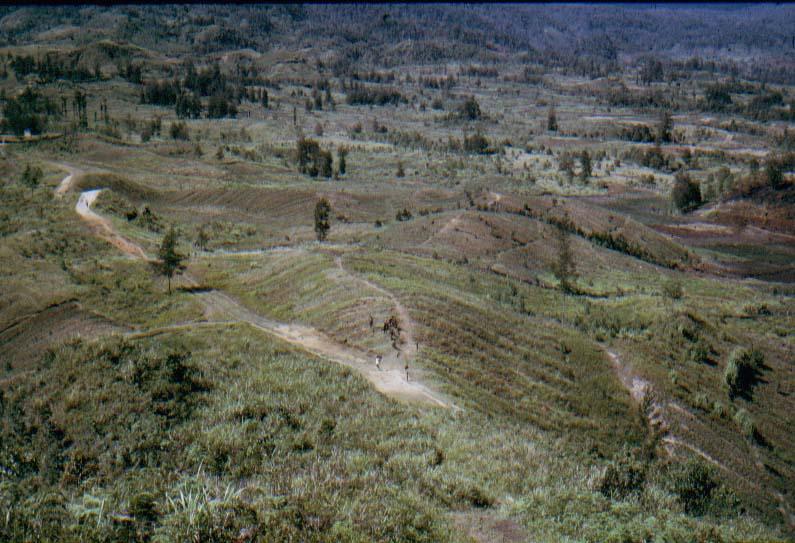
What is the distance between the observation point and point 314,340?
31.6 metres

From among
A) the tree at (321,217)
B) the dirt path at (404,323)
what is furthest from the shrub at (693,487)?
the tree at (321,217)

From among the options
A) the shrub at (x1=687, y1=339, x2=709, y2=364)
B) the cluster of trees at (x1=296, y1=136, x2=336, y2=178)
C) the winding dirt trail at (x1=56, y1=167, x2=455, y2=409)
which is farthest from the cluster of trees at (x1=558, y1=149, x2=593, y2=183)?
the winding dirt trail at (x1=56, y1=167, x2=455, y2=409)

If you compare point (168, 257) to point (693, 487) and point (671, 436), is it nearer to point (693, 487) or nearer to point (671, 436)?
point (671, 436)

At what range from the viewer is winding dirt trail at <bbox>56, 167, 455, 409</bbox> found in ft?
79.4

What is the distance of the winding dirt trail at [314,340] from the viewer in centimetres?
2421

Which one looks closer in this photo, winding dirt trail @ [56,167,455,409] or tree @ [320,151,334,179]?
winding dirt trail @ [56,167,455,409]

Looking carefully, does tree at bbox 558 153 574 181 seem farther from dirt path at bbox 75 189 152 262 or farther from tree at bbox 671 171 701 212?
dirt path at bbox 75 189 152 262

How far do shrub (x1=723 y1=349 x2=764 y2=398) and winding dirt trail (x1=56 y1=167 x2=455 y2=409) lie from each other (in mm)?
23134

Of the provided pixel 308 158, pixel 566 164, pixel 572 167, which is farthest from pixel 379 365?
pixel 566 164

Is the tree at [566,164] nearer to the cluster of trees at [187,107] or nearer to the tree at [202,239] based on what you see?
the tree at [202,239]

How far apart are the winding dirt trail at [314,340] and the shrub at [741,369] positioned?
2313cm

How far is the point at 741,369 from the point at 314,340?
97.5 feet

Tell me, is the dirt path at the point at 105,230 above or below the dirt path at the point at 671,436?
above

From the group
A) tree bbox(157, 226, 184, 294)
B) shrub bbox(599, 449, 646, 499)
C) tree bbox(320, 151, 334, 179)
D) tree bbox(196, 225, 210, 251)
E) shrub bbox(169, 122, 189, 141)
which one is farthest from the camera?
shrub bbox(169, 122, 189, 141)
